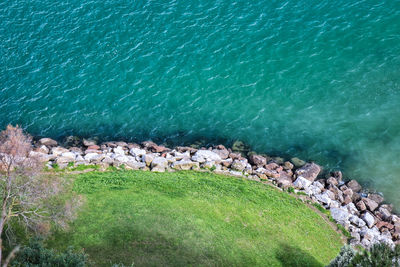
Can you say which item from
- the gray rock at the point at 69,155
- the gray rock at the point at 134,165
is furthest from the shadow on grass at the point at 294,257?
the gray rock at the point at 69,155

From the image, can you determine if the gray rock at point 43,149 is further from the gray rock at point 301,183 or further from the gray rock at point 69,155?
the gray rock at point 301,183

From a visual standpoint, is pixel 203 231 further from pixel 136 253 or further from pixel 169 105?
pixel 169 105

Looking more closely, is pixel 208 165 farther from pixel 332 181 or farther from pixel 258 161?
pixel 332 181

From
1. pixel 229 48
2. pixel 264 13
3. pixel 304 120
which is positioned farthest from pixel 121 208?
pixel 264 13

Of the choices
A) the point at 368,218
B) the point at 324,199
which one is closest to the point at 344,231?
the point at 368,218

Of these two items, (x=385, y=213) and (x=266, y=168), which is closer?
(x=385, y=213)

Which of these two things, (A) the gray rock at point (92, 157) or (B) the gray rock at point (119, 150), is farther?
(B) the gray rock at point (119, 150)
